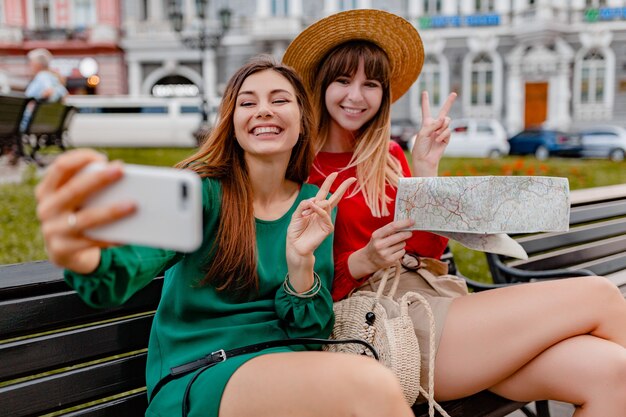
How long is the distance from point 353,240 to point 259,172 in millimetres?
460

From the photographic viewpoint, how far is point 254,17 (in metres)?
24.8

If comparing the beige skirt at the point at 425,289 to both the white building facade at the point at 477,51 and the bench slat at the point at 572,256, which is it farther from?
the white building facade at the point at 477,51

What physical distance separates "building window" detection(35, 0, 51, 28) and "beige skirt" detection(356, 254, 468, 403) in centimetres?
2683

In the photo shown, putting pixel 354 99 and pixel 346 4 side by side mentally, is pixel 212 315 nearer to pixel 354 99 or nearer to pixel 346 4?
pixel 354 99

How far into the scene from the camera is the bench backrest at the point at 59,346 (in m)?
1.45

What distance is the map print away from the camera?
1678mm

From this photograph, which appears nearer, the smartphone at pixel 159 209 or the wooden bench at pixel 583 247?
the smartphone at pixel 159 209

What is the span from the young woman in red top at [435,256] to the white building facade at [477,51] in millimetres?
22076

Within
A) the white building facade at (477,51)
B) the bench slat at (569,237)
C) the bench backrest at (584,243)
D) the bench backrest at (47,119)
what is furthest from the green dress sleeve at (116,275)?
the white building facade at (477,51)

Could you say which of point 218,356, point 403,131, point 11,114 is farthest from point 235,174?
point 403,131

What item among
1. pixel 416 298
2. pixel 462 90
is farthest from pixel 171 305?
pixel 462 90

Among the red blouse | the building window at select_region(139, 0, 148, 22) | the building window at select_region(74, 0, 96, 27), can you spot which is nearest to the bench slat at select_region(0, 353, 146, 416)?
the red blouse

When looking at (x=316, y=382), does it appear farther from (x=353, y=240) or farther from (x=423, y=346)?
(x=353, y=240)

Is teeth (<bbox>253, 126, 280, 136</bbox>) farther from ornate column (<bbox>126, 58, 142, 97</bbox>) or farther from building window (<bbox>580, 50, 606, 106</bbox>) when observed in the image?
ornate column (<bbox>126, 58, 142, 97</bbox>)
